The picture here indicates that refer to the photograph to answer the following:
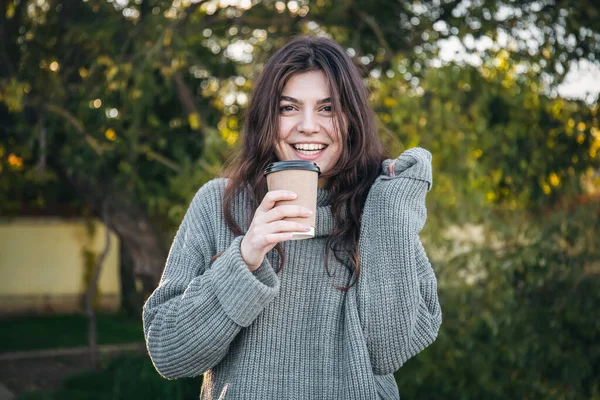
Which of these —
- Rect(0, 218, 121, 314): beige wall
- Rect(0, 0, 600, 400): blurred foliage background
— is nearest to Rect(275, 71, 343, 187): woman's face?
Rect(0, 0, 600, 400): blurred foliage background

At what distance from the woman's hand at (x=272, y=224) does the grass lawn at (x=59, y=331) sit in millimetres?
7311

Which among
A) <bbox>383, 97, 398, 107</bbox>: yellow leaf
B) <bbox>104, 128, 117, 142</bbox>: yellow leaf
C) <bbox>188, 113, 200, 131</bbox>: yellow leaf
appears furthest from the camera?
<bbox>104, 128, 117, 142</bbox>: yellow leaf

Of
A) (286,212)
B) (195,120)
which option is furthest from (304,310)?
(195,120)

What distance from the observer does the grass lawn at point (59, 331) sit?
859 centimetres

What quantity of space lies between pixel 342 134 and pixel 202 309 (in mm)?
562

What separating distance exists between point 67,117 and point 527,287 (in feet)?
10.5

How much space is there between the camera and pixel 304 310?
5.68 ft

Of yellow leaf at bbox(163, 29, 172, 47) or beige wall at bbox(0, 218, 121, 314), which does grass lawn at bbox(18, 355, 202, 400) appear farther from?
beige wall at bbox(0, 218, 121, 314)

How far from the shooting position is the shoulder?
1.75 metres

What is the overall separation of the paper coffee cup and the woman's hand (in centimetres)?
2

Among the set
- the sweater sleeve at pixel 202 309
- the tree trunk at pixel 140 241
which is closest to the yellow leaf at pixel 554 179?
the tree trunk at pixel 140 241

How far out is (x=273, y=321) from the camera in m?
1.71

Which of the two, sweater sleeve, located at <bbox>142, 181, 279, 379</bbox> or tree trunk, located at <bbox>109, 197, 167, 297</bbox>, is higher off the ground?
sweater sleeve, located at <bbox>142, 181, 279, 379</bbox>

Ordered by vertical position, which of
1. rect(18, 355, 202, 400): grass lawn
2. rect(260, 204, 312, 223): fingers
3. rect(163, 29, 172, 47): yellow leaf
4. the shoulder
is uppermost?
rect(163, 29, 172, 47): yellow leaf
